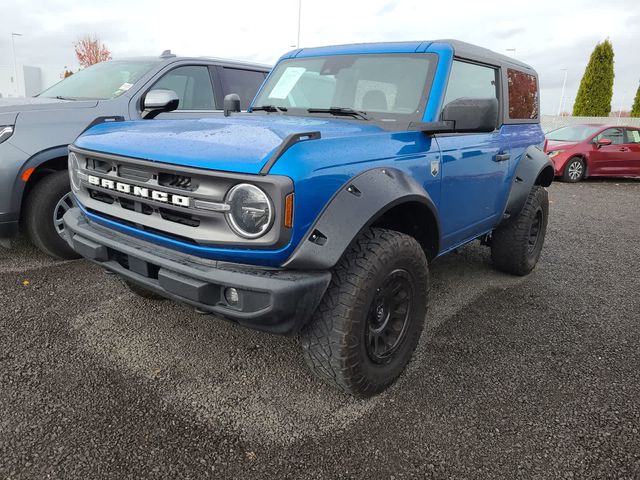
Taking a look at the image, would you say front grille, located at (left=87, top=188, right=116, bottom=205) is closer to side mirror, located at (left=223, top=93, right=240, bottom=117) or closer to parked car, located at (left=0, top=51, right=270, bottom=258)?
parked car, located at (left=0, top=51, right=270, bottom=258)

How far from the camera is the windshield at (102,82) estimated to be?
14.9ft

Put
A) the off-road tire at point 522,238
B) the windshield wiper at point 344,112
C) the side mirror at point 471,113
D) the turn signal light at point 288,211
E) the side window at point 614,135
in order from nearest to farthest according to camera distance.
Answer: the turn signal light at point 288,211
the side mirror at point 471,113
the windshield wiper at point 344,112
the off-road tire at point 522,238
the side window at point 614,135

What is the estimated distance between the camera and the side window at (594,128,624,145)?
11961 mm

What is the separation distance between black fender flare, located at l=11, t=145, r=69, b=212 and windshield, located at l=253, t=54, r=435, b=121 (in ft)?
5.55

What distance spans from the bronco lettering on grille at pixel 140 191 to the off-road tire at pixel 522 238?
3033 mm

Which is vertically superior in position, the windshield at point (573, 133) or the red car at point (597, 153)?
the windshield at point (573, 133)

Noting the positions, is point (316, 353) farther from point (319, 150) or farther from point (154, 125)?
point (154, 125)

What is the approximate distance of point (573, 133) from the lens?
1229 centimetres

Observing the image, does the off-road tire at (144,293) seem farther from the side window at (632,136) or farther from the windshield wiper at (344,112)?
the side window at (632,136)

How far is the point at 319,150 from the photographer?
2.07 meters

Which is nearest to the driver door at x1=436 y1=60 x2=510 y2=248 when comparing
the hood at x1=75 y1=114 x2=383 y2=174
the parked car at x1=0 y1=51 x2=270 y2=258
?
the hood at x1=75 y1=114 x2=383 y2=174

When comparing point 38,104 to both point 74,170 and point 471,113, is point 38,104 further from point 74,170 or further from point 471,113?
point 471,113

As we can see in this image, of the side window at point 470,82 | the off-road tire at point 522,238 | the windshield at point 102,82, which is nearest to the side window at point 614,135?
the off-road tire at point 522,238

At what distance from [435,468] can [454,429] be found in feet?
0.95
